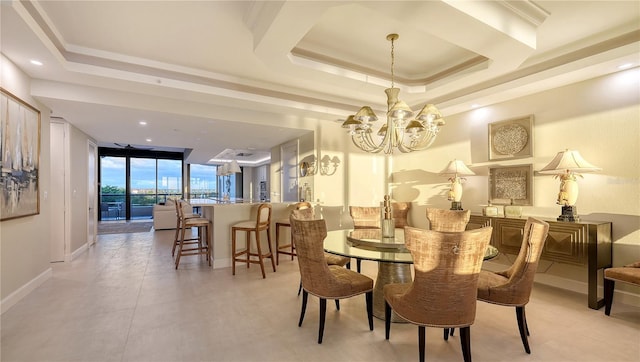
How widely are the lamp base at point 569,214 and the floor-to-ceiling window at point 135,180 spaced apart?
38.1 ft

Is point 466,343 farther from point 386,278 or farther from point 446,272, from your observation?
point 386,278

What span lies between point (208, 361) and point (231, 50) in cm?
287

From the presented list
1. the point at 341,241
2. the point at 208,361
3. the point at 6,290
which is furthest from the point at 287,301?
the point at 6,290

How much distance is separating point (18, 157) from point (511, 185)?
5713 millimetres

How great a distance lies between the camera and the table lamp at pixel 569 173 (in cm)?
302

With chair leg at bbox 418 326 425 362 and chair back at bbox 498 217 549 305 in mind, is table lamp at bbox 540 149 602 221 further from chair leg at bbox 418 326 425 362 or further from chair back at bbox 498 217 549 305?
chair leg at bbox 418 326 425 362

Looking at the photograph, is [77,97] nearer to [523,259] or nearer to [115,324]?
[115,324]

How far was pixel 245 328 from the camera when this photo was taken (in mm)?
2428

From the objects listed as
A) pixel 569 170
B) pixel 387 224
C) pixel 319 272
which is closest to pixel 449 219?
pixel 387 224

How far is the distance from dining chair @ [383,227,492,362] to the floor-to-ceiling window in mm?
11527

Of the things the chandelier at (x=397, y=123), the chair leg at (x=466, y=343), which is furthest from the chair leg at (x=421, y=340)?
the chandelier at (x=397, y=123)

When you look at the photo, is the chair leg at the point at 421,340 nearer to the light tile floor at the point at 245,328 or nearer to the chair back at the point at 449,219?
the light tile floor at the point at 245,328

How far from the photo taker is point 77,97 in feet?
12.0

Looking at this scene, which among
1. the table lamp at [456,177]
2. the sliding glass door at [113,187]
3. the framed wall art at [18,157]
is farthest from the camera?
the sliding glass door at [113,187]
